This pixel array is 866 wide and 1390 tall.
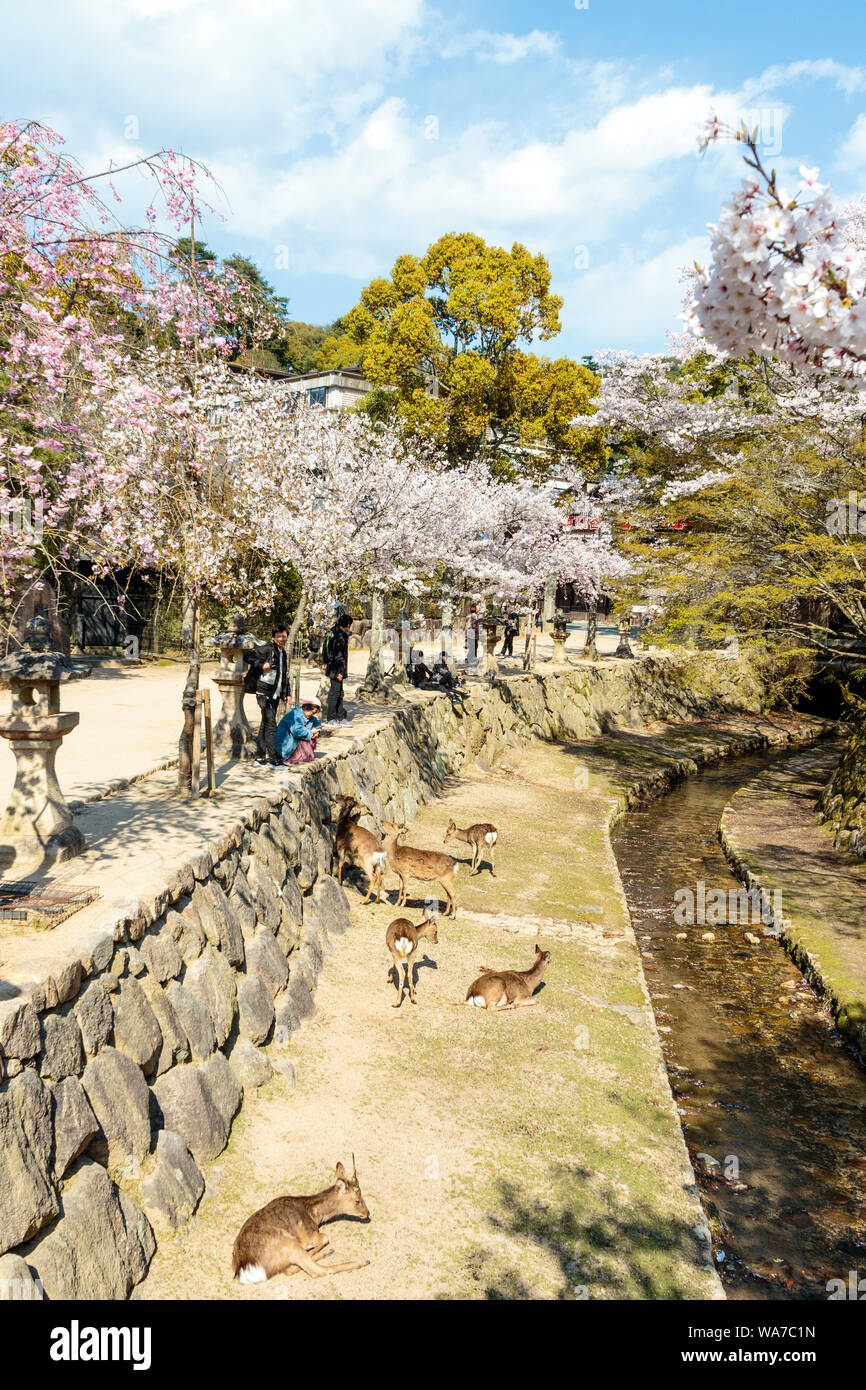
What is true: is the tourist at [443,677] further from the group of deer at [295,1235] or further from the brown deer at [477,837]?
the group of deer at [295,1235]

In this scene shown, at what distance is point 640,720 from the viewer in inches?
1372

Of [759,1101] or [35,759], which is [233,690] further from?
[759,1101]

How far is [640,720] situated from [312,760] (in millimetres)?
23079

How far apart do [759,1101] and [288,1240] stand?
6124mm

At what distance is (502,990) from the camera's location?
10336 mm

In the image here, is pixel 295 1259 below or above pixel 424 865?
below

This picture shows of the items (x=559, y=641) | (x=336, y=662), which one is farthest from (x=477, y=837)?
(x=559, y=641)

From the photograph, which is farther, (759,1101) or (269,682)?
(269,682)

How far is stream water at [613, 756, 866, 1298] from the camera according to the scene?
7.50 m

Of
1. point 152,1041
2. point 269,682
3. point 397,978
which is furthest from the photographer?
point 269,682

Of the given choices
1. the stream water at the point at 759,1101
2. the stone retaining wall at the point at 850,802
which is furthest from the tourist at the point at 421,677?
the stone retaining wall at the point at 850,802

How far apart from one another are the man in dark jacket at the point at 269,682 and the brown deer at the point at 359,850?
1563 mm
